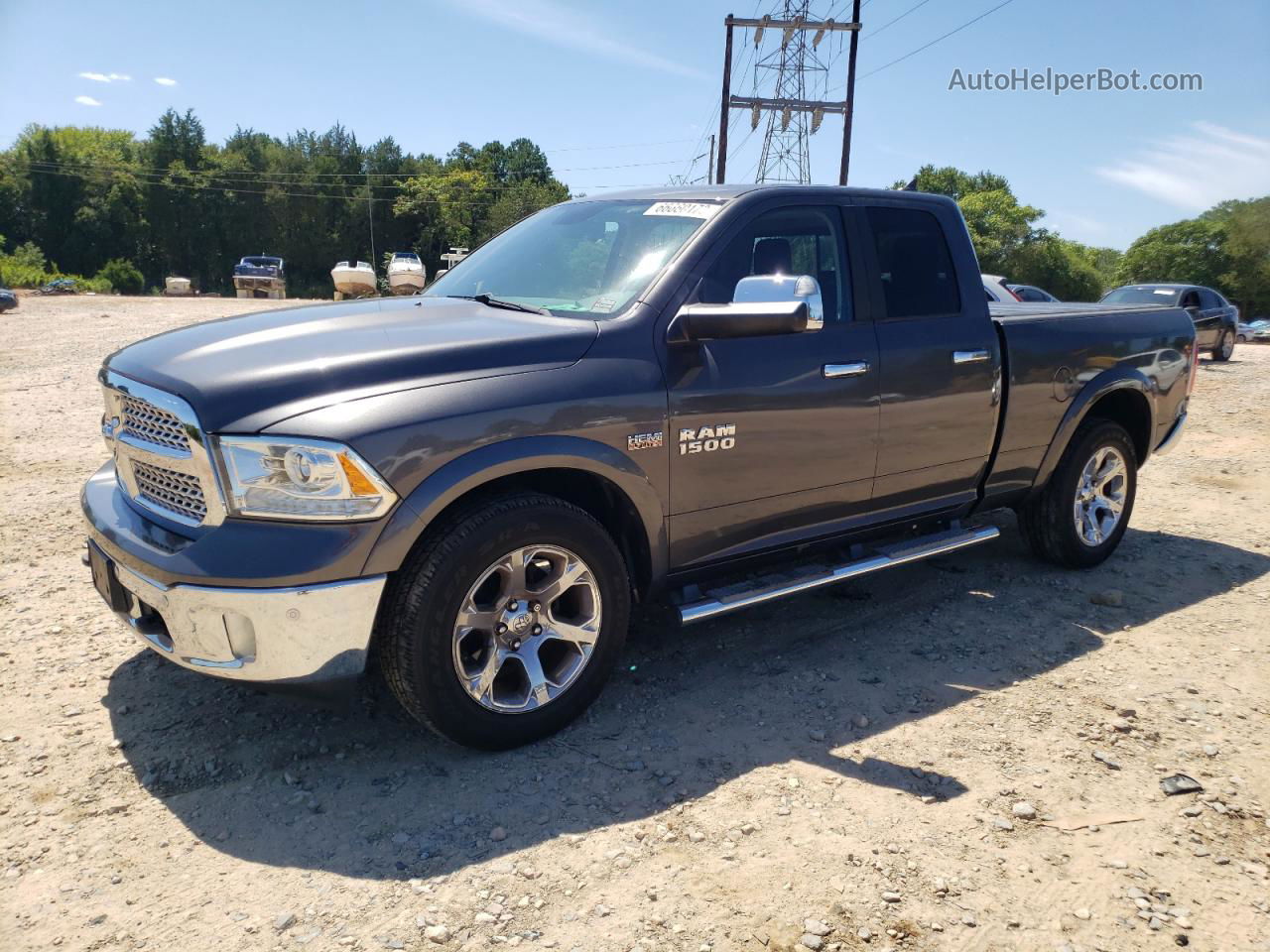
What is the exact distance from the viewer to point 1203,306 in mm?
18703

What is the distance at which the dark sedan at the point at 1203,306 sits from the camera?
17.8 metres

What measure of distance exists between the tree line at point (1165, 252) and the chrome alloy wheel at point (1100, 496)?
188 feet

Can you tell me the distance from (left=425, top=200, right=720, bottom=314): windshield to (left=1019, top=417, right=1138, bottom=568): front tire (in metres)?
2.80

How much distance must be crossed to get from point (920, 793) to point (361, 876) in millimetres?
1835

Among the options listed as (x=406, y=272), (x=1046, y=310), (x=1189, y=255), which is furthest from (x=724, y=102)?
→ (x=1189, y=255)

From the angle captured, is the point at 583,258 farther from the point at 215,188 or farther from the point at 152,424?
the point at 215,188

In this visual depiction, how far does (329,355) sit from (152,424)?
2.17ft

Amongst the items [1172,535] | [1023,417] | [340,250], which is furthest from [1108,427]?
[340,250]

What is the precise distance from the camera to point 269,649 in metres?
2.73

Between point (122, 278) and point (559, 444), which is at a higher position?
point (122, 278)

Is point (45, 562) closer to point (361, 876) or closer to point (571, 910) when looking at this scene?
point (361, 876)

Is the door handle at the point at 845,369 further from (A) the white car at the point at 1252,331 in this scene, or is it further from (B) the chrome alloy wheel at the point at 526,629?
(A) the white car at the point at 1252,331

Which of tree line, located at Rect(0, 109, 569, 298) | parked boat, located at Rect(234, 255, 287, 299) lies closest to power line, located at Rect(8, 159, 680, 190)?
tree line, located at Rect(0, 109, 569, 298)

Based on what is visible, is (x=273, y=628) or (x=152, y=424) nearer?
(x=273, y=628)
